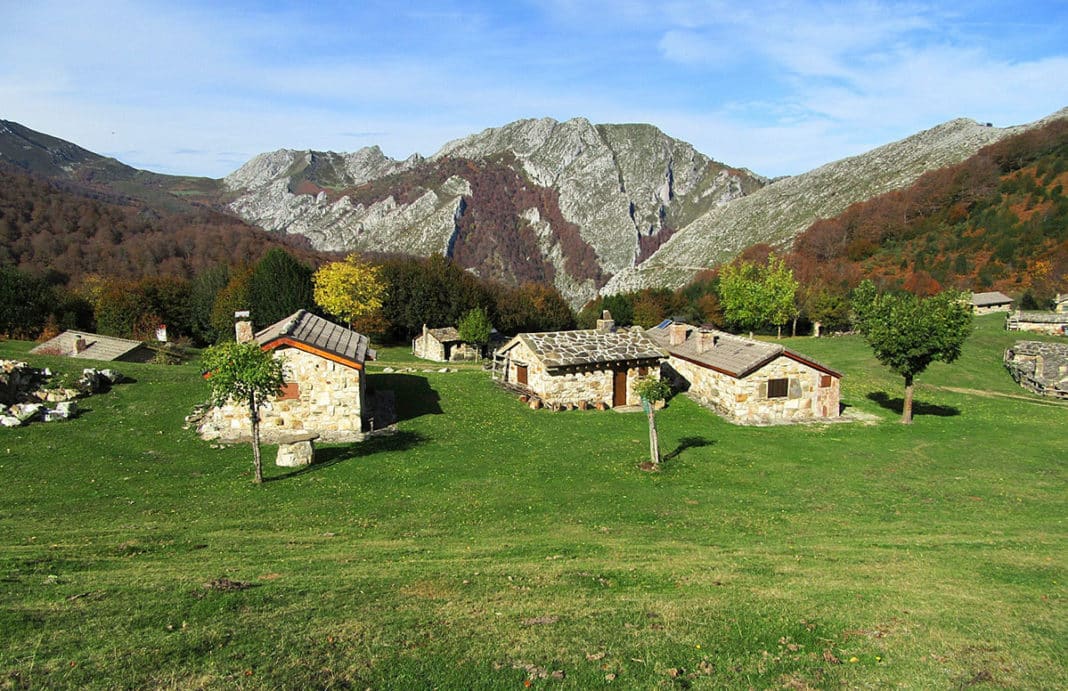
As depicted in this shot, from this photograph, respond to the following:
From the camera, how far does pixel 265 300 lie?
69.9 meters

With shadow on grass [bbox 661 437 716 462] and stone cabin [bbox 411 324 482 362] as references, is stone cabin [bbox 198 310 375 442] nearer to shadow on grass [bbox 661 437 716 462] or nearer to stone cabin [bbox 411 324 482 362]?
shadow on grass [bbox 661 437 716 462]

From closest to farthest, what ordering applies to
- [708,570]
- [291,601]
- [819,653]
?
1. [819,653]
2. [291,601]
3. [708,570]

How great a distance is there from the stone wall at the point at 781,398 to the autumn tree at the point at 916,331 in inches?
132

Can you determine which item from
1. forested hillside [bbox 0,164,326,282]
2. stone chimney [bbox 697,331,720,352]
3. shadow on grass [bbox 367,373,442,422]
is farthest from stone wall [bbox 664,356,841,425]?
forested hillside [bbox 0,164,326,282]

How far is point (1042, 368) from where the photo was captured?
136 feet

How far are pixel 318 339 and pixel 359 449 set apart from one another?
6.49 m

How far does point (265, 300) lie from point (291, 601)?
66875 mm

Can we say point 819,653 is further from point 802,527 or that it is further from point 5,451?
point 5,451

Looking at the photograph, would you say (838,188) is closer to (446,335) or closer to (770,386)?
(446,335)

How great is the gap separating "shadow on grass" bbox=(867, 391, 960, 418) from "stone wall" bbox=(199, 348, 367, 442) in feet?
104

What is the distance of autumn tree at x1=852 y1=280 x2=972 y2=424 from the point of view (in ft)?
99.9

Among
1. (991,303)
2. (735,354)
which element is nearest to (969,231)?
(991,303)

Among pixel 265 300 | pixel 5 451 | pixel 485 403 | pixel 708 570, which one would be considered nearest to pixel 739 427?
pixel 485 403

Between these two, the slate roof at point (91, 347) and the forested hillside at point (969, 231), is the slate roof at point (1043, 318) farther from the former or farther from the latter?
the slate roof at point (91, 347)
